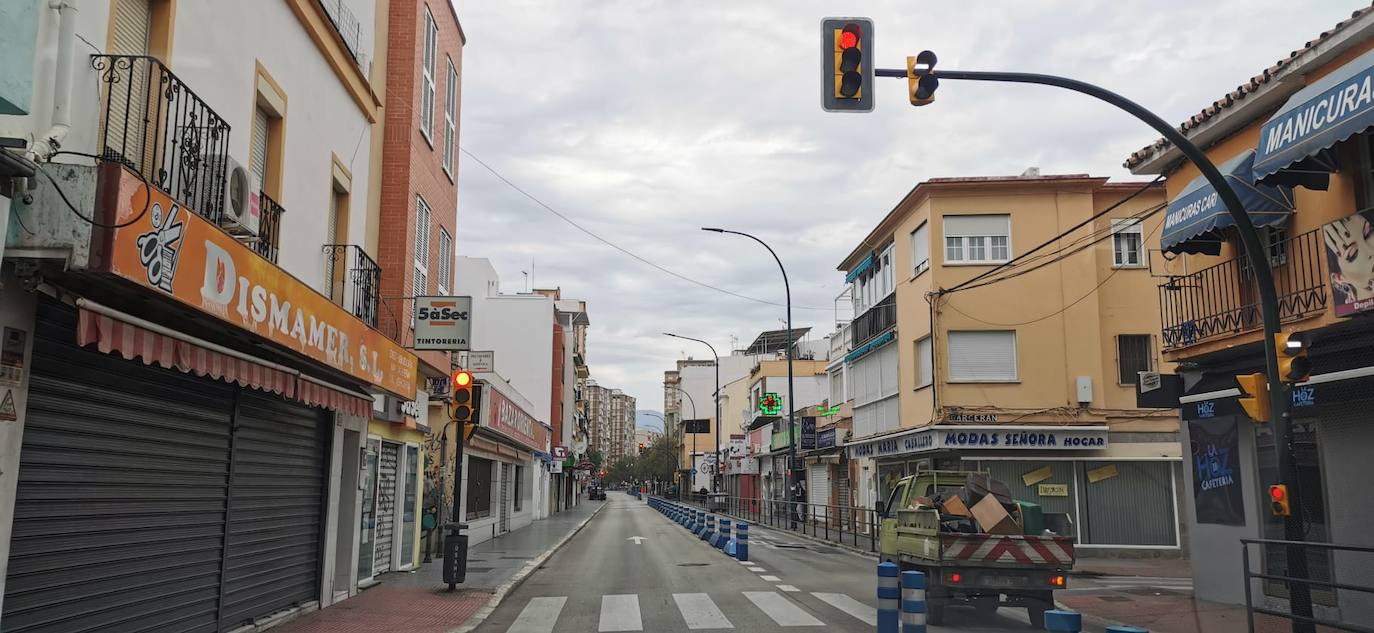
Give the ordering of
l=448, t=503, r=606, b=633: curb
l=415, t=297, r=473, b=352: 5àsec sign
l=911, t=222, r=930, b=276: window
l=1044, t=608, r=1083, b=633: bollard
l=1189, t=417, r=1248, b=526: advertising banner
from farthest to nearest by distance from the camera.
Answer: l=911, t=222, r=930, b=276: window < l=415, t=297, r=473, b=352: 5àsec sign < l=1189, t=417, r=1248, b=526: advertising banner < l=448, t=503, r=606, b=633: curb < l=1044, t=608, r=1083, b=633: bollard

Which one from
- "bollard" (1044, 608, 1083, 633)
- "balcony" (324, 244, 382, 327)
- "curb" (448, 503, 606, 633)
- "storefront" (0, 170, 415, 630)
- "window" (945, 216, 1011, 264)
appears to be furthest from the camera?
"window" (945, 216, 1011, 264)

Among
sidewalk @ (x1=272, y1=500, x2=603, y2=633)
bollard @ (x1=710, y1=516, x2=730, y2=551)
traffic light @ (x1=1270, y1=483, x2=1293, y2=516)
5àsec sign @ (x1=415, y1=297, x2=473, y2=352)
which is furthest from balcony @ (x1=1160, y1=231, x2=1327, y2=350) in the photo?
bollard @ (x1=710, y1=516, x2=730, y2=551)

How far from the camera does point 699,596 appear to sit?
14438mm

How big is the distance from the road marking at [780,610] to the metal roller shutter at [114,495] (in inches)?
252

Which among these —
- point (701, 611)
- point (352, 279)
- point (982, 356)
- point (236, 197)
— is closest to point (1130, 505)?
point (982, 356)

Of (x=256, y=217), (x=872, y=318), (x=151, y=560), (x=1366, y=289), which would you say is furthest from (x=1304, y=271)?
(x=872, y=318)

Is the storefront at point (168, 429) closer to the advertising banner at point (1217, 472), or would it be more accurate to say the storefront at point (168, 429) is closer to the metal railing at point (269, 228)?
the metal railing at point (269, 228)

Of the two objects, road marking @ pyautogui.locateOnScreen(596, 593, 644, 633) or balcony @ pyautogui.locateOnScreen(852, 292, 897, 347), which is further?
balcony @ pyautogui.locateOnScreen(852, 292, 897, 347)

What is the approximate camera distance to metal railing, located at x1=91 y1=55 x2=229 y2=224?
718 centimetres

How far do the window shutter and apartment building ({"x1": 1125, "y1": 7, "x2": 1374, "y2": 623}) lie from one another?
10.9 m

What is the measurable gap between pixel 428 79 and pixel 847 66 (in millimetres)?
11828

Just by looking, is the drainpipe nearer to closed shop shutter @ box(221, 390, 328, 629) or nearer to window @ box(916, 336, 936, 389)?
closed shop shutter @ box(221, 390, 328, 629)

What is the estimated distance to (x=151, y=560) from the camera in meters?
8.45

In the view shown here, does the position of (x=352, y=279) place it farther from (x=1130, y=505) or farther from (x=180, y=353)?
(x=1130, y=505)
